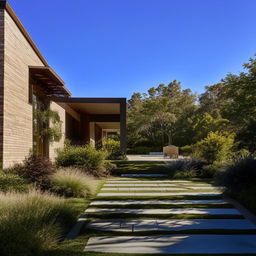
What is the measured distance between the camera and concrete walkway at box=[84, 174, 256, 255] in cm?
358

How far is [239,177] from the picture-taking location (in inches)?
267

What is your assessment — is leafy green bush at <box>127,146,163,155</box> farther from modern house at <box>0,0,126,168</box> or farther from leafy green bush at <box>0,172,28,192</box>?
leafy green bush at <box>0,172,28,192</box>

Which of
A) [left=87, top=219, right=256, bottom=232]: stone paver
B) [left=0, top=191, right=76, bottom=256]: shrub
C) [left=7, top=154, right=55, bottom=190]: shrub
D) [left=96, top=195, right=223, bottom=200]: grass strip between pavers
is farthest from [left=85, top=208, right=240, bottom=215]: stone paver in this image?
[left=7, top=154, right=55, bottom=190]: shrub

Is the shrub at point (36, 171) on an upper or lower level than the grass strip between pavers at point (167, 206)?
upper

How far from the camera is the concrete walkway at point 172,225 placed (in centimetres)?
358

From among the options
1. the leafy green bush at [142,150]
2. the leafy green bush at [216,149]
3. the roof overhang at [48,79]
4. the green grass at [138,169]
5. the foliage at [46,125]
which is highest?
the roof overhang at [48,79]

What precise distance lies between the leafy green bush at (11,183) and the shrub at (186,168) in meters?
6.22

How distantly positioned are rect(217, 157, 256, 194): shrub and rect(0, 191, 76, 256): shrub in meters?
4.24

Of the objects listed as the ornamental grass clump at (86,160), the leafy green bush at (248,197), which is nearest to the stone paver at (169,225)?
the leafy green bush at (248,197)

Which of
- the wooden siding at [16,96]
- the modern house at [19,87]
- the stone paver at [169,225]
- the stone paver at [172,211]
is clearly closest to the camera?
the stone paver at [169,225]

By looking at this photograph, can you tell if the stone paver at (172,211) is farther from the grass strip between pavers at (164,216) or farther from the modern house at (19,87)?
the modern house at (19,87)

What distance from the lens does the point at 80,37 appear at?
13.2 m

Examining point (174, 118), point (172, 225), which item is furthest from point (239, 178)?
point (174, 118)

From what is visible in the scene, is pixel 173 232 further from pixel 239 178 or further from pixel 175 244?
pixel 239 178
